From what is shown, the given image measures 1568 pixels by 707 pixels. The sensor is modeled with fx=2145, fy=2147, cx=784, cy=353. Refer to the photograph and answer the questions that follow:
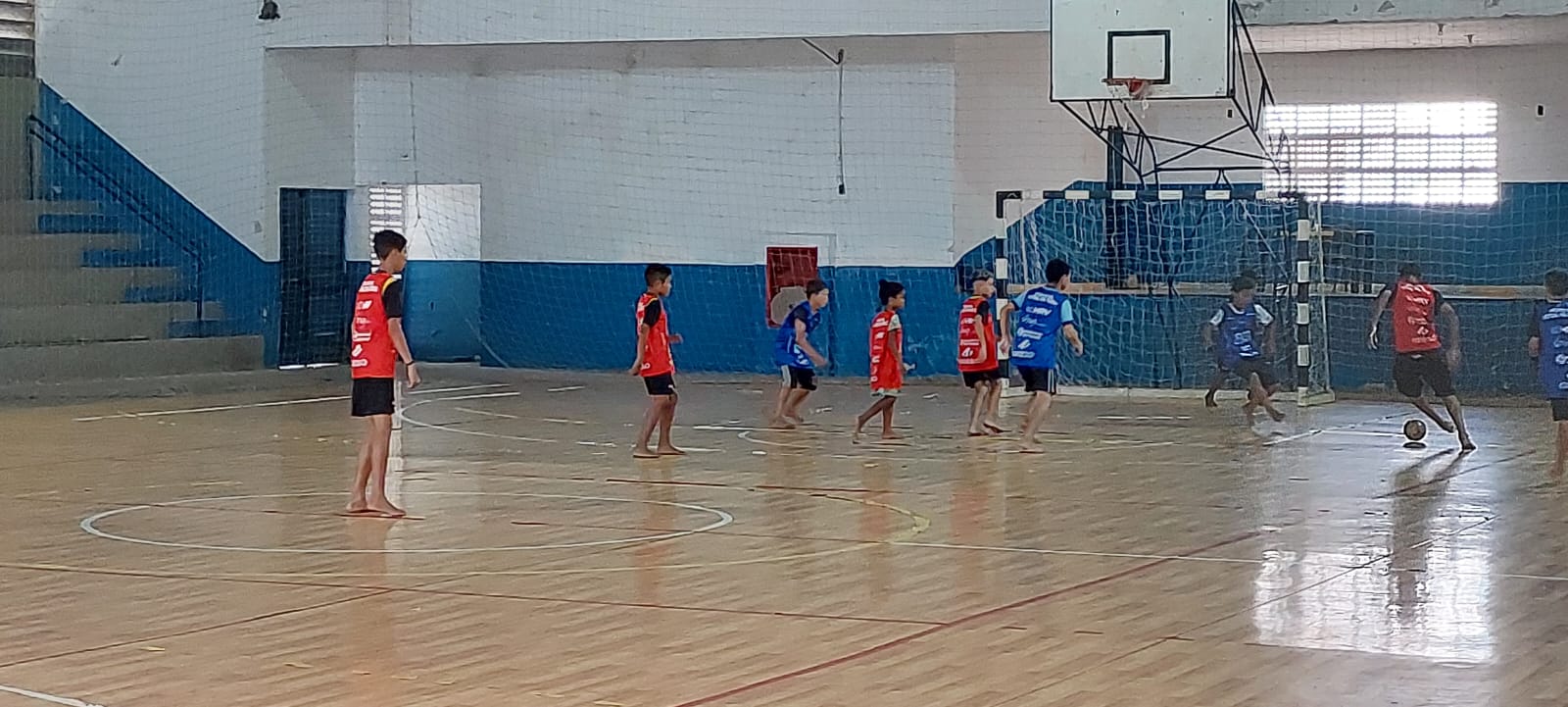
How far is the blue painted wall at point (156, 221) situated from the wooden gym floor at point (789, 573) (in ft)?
27.1

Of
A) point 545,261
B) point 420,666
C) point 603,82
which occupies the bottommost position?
point 420,666

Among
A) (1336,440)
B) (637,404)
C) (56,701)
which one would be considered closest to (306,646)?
(56,701)

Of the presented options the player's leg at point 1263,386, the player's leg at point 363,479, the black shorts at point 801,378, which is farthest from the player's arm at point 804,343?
the player's leg at point 363,479

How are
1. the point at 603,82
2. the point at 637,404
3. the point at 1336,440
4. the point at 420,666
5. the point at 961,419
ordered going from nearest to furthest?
the point at 420,666, the point at 1336,440, the point at 961,419, the point at 637,404, the point at 603,82

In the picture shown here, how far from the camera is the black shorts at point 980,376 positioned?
17250 mm

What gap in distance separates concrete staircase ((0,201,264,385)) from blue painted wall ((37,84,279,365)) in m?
0.18

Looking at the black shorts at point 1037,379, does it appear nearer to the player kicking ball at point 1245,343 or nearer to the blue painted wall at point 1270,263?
the player kicking ball at point 1245,343

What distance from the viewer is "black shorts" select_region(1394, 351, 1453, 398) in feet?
52.9

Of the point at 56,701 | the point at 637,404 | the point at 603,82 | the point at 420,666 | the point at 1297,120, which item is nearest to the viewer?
the point at 56,701

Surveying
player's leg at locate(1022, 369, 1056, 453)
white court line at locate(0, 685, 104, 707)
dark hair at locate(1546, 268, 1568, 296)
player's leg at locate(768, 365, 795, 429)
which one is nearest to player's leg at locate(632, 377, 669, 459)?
player's leg at locate(768, 365, 795, 429)

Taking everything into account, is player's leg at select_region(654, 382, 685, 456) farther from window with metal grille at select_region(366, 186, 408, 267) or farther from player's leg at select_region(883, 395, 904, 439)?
window with metal grille at select_region(366, 186, 408, 267)

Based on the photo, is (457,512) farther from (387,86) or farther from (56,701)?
(387,86)

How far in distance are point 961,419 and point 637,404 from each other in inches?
143

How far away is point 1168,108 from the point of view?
22672 millimetres
